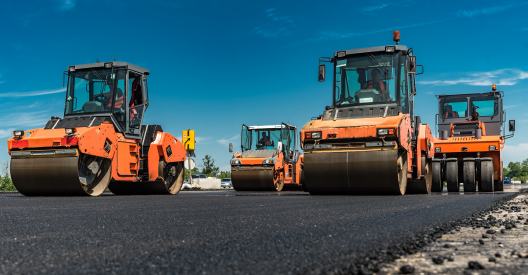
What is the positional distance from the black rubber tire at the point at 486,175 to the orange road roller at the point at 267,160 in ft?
17.8

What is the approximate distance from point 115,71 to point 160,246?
28.3ft

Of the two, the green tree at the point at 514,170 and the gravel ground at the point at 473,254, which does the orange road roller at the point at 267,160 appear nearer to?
the gravel ground at the point at 473,254

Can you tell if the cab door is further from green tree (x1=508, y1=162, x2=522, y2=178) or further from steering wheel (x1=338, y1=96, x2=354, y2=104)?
green tree (x1=508, y1=162, x2=522, y2=178)

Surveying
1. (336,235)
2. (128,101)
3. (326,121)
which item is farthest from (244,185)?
(336,235)

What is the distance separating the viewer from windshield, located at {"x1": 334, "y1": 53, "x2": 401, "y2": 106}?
898 centimetres

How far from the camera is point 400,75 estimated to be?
8992 mm

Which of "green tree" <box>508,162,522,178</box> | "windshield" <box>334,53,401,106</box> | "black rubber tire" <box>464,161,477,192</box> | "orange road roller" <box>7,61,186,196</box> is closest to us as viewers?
"orange road roller" <box>7,61,186,196</box>

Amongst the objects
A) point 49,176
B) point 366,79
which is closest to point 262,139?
point 366,79

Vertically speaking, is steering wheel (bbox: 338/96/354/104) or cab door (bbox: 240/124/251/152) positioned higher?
steering wheel (bbox: 338/96/354/104)

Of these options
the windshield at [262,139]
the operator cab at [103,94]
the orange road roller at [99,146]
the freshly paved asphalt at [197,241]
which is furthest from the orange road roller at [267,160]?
the freshly paved asphalt at [197,241]

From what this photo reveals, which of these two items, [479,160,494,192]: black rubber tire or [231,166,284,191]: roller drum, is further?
[231,166,284,191]: roller drum

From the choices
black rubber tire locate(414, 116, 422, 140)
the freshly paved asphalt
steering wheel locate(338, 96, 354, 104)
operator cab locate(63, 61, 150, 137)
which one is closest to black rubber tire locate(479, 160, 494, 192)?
black rubber tire locate(414, 116, 422, 140)

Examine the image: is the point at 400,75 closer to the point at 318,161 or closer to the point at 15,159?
the point at 318,161

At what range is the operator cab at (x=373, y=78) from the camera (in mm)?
8930
